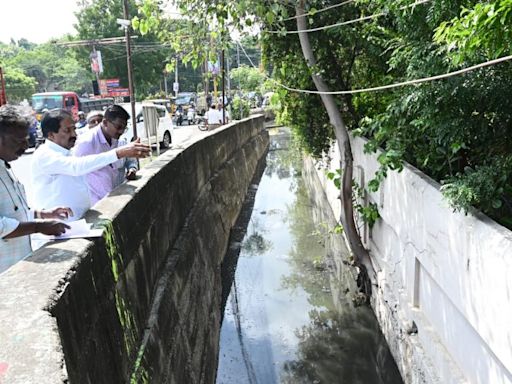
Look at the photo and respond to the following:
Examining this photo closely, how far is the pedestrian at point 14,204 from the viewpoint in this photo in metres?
2.54

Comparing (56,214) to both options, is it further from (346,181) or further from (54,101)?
(54,101)

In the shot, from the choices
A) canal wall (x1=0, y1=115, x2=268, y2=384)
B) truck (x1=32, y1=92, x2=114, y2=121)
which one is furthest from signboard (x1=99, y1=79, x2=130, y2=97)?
canal wall (x1=0, y1=115, x2=268, y2=384)

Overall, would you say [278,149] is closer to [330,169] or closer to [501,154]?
[330,169]

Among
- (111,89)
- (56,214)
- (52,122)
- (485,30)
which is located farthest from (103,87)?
(485,30)

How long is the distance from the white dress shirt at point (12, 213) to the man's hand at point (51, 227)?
0.36 feet

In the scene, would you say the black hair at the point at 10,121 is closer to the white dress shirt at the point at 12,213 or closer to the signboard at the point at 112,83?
the white dress shirt at the point at 12,213

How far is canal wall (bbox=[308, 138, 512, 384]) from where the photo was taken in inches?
105

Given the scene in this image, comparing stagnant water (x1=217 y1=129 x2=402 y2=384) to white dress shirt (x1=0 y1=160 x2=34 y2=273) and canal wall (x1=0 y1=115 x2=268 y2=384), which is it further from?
white dress shirt (x1=0 y1=160 x2=34 y2=273)

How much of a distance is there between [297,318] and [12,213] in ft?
16.3

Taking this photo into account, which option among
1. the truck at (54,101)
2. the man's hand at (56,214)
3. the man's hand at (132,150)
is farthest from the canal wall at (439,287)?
the truck at (54,101)

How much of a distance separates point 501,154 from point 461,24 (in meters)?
1.16

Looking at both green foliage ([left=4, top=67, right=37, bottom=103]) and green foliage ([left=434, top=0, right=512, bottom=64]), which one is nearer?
green foliage ([left=434, top=0, right=512, bottom=64])

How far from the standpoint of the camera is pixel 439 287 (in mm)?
3807

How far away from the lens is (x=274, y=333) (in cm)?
648
